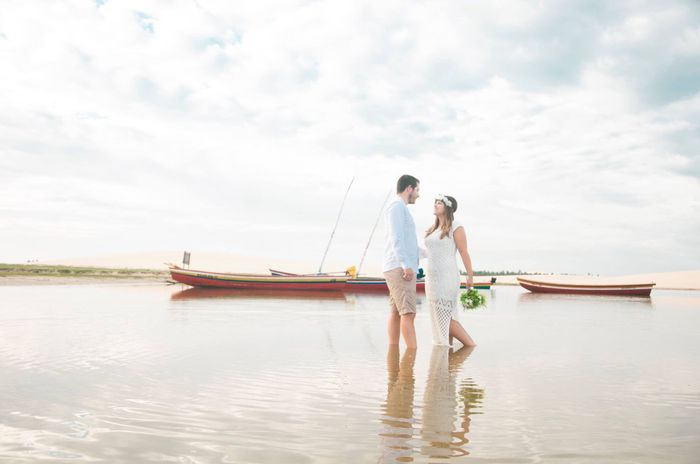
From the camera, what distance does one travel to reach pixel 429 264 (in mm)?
8438

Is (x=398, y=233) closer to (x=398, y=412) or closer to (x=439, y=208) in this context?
(x=439, y=208)

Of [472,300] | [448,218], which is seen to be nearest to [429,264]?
[448,218]

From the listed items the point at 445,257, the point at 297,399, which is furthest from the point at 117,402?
the point at 445,257

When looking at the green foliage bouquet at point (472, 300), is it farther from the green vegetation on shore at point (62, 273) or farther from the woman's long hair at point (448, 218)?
the green vegetation on shore at point (62, 273)

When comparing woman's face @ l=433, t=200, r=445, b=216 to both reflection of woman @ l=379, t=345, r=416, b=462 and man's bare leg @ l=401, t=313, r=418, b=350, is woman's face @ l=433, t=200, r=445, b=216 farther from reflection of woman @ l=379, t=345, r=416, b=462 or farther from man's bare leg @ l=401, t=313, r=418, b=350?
reflection of woman @ l=379, t=345, r=416, b=462

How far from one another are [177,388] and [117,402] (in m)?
0.69

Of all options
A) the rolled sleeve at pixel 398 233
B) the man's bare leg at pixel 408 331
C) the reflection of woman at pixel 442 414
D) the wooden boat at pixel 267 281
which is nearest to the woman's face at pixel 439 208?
the rolled sleeve at pixel 398 233

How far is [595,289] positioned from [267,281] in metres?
20.8

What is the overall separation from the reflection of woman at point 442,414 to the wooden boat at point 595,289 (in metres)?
32.0

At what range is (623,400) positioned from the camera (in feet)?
16.0

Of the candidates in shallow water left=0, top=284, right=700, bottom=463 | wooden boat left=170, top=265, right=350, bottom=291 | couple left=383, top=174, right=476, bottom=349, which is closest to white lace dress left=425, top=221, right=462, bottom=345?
couple left=383, top=174, right=476, bottom=349

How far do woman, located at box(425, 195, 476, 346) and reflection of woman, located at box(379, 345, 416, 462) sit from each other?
1470 mm

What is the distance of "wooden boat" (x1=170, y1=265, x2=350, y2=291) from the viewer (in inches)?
1203

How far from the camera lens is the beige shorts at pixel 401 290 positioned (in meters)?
7.70
